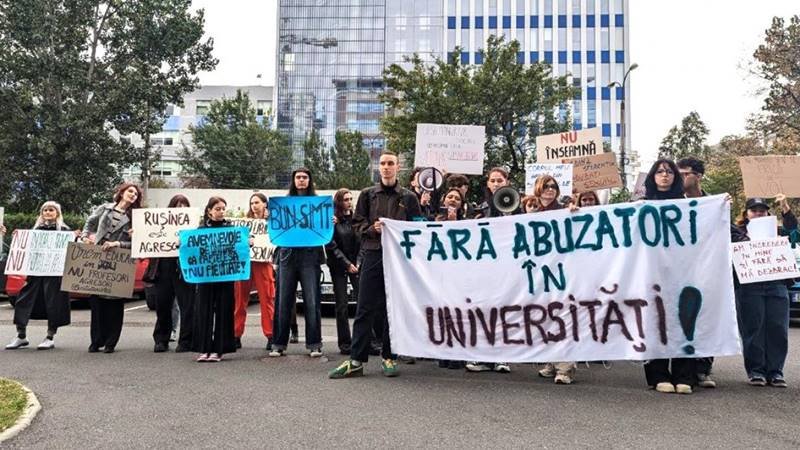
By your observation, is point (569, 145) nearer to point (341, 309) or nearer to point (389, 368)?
point (341, 309)

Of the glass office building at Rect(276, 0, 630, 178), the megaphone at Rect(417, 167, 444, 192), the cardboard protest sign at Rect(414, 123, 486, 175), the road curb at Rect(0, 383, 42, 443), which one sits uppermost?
the glass office building at Rect(276, 0, 630, 178)

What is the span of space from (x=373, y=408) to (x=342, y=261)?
2.75 meters

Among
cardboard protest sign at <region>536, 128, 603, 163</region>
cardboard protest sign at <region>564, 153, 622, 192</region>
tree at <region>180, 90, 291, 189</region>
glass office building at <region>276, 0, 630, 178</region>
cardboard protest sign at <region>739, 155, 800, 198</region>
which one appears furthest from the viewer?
glass office building at <region>276, 0, 630, 178</region>

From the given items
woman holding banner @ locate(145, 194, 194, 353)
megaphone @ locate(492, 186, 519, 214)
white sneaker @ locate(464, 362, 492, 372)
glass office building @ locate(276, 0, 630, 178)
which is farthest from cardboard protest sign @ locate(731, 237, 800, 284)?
glass office building @ locate(276, 0, 630, 178)

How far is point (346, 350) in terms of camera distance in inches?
290

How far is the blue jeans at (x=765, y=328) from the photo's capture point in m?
5.75

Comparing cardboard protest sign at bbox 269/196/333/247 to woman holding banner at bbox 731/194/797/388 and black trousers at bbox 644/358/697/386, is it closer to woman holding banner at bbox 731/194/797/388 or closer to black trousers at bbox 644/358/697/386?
black trousers at bbox 644/358/697/386

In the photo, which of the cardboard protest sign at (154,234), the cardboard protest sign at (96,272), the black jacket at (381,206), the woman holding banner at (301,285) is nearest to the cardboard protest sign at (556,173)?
the black jacket at (381,206)

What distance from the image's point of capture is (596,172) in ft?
31.7

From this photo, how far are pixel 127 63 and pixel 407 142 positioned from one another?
1250cm

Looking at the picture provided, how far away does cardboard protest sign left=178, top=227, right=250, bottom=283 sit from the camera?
6.94 m

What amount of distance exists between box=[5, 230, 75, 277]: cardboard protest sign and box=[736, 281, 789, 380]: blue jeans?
7.35 m

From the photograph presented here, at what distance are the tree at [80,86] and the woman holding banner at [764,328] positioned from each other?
2449cm

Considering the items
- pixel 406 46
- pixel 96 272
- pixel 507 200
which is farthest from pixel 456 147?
pixel 406 46
